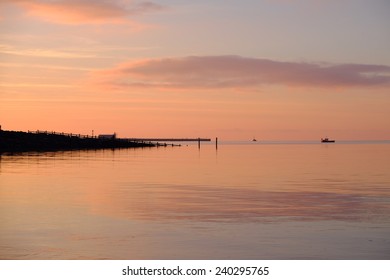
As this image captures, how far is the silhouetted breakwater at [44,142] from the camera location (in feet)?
344

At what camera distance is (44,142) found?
4589 inches

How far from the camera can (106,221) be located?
2381 cm

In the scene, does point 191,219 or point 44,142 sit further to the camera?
point 44,142

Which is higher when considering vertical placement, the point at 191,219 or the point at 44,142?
the point at 44,142

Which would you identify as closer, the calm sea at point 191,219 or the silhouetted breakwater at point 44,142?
the calm sea at point 191,219

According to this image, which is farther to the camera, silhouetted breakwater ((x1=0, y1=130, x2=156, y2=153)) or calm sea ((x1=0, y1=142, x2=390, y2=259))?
silhouetted breakwater ((x1=0, y1=130, x2=156, y2=153))

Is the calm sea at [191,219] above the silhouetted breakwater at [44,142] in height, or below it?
below

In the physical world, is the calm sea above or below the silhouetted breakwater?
below

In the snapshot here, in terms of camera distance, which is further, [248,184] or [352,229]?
[248,184]

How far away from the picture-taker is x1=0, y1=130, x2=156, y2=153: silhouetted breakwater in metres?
105
